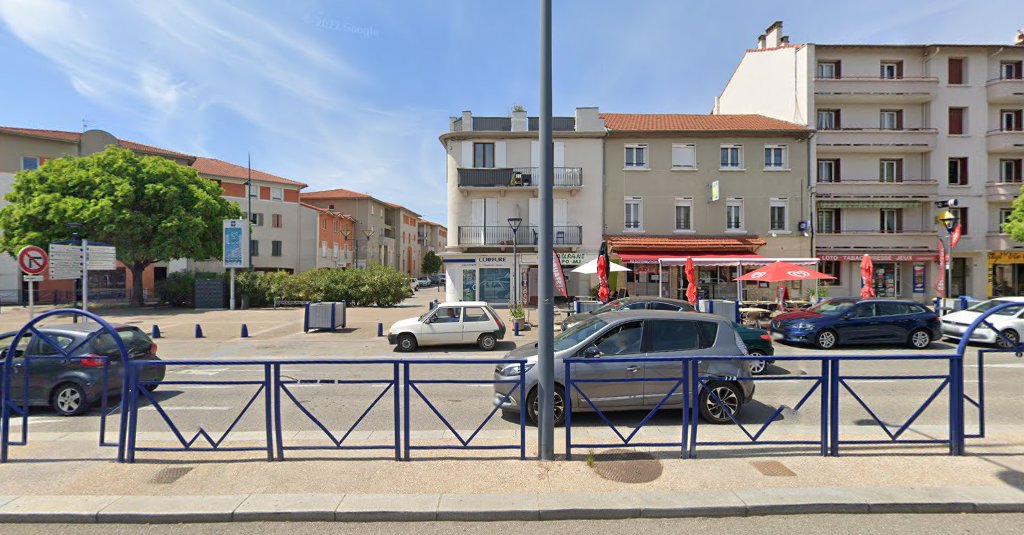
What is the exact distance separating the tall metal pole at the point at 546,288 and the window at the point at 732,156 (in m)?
24.2

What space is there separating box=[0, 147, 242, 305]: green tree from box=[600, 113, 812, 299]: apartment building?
917 inches

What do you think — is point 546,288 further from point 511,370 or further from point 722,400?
point 722,400

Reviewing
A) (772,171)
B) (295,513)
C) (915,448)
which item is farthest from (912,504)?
(772,171)

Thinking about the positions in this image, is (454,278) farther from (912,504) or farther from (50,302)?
(50,302)

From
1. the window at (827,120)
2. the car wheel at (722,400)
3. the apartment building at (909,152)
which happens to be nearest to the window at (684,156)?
the apartment building at (909,152)

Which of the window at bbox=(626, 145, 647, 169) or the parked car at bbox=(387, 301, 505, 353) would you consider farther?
the window at bbox=(626, 145, 647, 169)

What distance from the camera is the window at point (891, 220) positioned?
27188 millimetres

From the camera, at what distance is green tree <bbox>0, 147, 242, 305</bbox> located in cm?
2428

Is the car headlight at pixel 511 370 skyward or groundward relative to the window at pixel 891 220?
groundward

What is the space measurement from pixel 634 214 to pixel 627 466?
22.9 m

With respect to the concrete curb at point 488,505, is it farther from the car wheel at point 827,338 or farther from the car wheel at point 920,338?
the car wheel at point 920,338

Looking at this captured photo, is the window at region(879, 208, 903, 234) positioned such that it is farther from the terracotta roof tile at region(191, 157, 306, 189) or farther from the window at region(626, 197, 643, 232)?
the terracotta roof tile at region(191, 157, 306, 189)

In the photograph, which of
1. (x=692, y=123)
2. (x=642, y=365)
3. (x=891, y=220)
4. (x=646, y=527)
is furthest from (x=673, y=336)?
(x=891, y=220)

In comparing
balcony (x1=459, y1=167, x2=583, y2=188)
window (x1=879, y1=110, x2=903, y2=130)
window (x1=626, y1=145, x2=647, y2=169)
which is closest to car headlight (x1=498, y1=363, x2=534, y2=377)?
balcony (x1=459, y1=167, x2=583, y2=188)
